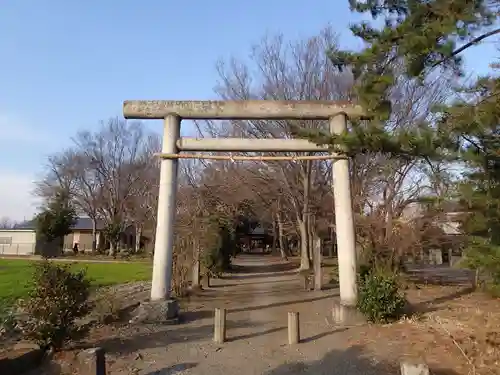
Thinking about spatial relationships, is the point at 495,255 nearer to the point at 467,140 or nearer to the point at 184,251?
the point at 467,140

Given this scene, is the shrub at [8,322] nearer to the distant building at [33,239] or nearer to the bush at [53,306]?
the bush at [53,306]

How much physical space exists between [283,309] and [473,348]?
5776 millimetres

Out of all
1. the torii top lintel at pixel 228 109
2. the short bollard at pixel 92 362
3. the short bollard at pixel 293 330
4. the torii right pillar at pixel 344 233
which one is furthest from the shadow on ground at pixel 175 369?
the torii top lintel at pixel 228 109

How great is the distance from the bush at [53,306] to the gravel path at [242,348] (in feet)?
2.93

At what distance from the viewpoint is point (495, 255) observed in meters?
9.36

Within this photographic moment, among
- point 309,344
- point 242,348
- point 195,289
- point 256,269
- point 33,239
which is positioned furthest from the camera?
point 33,239

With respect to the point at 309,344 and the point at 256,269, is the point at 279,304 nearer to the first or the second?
the point at 309,344

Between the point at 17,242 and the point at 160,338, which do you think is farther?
the point at 17,242

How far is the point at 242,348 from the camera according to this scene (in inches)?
316

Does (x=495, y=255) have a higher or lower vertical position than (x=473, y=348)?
higher

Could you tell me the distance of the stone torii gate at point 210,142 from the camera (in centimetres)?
1028

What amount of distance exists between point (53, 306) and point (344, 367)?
458cm

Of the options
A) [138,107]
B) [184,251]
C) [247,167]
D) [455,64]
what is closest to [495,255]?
[455,64]

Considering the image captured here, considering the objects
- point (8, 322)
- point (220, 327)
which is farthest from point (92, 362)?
point (220, 327)
